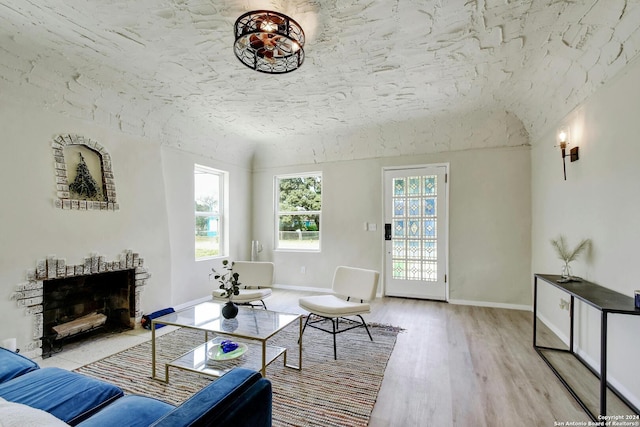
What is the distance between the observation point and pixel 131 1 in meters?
1.95

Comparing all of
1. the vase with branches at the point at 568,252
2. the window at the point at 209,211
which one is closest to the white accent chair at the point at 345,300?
the vase with branches at the point at 568,252

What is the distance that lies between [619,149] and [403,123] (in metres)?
2.57

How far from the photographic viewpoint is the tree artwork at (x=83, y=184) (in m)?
2.96

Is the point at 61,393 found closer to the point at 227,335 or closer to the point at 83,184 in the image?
the point at 227,335

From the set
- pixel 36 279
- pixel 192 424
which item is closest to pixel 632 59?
pixel 192 424

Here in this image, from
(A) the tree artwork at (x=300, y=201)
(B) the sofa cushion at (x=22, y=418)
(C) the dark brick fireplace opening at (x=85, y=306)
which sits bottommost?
(C) the dark brick fireplace opening at (x=85, y=306)

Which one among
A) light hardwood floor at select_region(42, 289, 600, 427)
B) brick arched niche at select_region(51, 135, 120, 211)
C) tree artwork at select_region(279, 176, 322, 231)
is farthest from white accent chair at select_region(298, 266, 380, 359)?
brick arched niche at select_region(51, 135, 120, 211)

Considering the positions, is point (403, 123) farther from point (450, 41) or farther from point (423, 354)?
point (423, 354)

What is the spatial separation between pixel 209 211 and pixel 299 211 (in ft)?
5.18

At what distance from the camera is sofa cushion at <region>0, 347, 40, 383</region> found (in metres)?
1.55

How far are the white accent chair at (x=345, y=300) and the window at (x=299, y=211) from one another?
75.4 inches

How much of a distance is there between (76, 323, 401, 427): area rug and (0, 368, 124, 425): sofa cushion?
68 cm

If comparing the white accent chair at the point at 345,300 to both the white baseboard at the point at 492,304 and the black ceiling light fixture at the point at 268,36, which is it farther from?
the black ceiling light fixture at the point at 268,36

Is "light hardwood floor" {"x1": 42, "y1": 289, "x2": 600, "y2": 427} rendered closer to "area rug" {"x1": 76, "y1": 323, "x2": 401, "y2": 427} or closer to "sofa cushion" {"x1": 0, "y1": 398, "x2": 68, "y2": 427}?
"area rug" {"x1": 76, "y1": 323, "x2": 401, "y2": 427}
